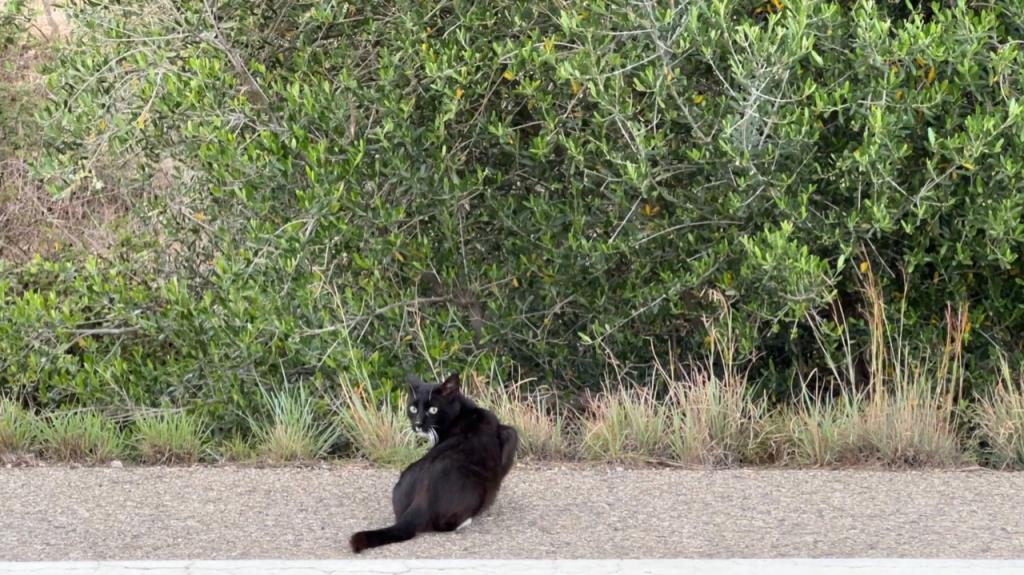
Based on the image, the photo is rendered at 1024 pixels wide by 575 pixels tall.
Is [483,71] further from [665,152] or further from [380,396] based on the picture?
[380,396]

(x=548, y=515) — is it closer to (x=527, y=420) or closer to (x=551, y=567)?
(x=551, y=567)

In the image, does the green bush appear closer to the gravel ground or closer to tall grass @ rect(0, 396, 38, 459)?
tall grass @ rect(0, 396, 38, 459)

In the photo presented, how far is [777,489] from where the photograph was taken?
692cm

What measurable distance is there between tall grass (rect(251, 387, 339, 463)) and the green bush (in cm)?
24

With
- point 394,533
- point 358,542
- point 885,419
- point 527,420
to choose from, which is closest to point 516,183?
point 527,420

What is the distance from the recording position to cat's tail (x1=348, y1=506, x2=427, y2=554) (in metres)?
5.70

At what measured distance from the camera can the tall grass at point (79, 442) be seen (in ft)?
26.3

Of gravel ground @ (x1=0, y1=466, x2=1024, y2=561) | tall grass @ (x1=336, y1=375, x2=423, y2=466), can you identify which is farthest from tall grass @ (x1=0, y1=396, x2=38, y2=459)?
tall grass @ (x1=336, y1=375, x2=423, y2=466)

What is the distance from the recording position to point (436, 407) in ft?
21.8

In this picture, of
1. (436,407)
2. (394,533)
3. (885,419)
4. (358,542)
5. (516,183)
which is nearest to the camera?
(358,542)

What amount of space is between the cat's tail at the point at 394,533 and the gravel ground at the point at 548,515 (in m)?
0.04

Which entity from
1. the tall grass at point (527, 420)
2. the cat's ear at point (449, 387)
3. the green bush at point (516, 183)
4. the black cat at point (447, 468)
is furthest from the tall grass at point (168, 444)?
the cat's ear at point (449, 387)

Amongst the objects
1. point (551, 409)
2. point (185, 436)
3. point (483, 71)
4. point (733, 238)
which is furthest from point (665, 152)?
point (185, 436)

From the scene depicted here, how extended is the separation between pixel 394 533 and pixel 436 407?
920mm
